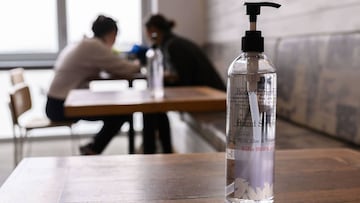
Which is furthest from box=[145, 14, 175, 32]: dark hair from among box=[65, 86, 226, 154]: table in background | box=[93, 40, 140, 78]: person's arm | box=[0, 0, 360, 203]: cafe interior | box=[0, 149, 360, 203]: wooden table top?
box=[0, 149, 360, 203]: wooden table top

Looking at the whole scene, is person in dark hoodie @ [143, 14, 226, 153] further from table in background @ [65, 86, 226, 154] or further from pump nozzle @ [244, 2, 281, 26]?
pump nozzle @ [244, 2, 281, 26]

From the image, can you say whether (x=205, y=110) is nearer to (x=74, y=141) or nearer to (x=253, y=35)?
(x=253, y=35)

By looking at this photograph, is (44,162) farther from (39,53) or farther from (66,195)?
(39,53)

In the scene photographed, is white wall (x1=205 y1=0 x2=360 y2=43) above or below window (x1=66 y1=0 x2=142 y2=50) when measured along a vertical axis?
below

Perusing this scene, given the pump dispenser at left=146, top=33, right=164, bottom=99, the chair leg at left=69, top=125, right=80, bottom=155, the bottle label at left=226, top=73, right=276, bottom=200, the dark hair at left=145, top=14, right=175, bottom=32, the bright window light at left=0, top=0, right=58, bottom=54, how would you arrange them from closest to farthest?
1. the bottle label at left=226, top=73, right=276, bottom=200
2. the pump dispenser at left=146, top=33, right=164, bottom=99
3. the dark hair at left=145, top=14, right=175, bottom=32
4. the chair leg at left=69, top=125, right=80, bottom=155
5. the bright window light at left=0, top=0, right=58, bottom=54

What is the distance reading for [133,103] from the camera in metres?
2.19

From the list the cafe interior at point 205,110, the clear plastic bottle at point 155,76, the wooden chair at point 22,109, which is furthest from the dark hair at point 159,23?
the clear plastic bottle at point 155,76

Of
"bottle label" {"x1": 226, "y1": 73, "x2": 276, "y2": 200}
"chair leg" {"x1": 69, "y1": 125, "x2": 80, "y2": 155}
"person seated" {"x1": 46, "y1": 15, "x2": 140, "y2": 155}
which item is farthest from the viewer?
"chair leg" {"x1": 69, "y1": 125, "x2": 80, "y2": 155}

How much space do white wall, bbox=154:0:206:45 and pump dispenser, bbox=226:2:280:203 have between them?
4.19m

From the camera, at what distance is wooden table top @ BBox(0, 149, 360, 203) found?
76cm

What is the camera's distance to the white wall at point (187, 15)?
4863 millimetres

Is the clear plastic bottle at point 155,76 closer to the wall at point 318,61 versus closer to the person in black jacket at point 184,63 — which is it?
the wall at point 318,61

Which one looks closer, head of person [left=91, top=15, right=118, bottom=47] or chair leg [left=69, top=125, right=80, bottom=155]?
head of person [left=91, top=15, right=118, bottom=47]

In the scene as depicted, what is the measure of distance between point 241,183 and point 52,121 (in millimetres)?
2872
